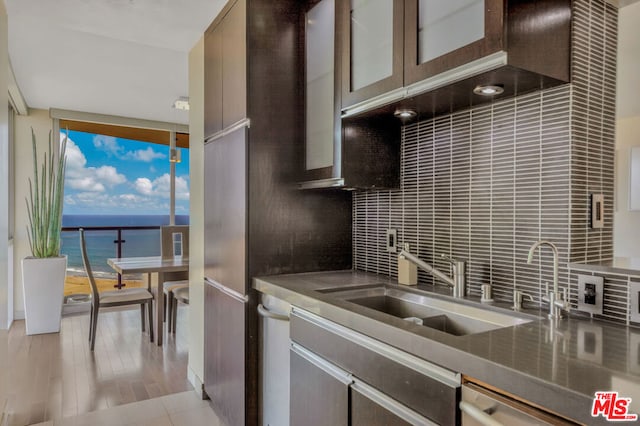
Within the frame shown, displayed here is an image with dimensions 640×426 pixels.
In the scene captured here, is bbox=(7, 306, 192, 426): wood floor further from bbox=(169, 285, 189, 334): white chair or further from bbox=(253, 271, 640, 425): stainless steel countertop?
bbox=(253, 271, 640, 425): stainless steel countertop

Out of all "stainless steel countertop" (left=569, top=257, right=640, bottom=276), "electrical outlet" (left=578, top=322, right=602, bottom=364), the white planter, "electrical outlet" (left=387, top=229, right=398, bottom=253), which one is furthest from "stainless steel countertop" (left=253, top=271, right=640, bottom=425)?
the white planter

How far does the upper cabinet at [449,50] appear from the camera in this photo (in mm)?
1242

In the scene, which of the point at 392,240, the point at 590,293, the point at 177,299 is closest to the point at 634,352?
the point at 590,293

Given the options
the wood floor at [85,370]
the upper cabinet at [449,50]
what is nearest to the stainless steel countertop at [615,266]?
the upper cabinet at [449,50]

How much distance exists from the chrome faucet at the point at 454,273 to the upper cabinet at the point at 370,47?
75cm

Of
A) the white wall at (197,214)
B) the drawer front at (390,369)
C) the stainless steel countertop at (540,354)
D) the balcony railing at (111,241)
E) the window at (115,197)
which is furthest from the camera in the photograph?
the window at (115,197)

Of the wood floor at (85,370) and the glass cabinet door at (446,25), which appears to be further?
the wood floor at (85,370)

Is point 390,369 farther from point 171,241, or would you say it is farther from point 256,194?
point 171,241

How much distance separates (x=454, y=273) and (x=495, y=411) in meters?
0.82

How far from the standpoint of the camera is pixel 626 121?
1466mm

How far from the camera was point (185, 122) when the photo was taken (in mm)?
5836

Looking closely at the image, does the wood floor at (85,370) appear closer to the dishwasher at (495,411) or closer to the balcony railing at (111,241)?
the balcony railing at (111,241)

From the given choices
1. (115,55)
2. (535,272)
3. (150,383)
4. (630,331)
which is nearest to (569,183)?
(535,272)

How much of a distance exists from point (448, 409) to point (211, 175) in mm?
2044
